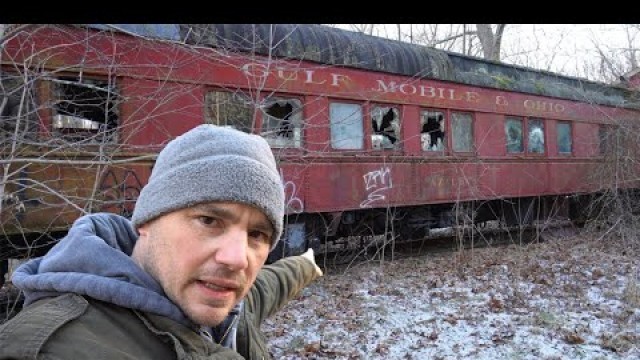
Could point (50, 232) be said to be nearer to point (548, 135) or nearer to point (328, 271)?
point (328, 271)

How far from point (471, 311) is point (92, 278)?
16.9ft

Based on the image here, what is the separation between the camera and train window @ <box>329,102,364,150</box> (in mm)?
7766

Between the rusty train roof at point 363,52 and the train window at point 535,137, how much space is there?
72 centimetres

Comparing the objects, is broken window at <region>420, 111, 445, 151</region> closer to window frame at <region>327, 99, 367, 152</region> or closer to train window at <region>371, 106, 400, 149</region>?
train window at <region>371, 106, 400, 149</region>

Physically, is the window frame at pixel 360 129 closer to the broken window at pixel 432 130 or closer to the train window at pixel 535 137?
the broken window at pixel 432 130

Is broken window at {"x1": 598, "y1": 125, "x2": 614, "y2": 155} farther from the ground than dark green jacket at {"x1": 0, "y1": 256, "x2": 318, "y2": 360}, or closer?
farther from the ground

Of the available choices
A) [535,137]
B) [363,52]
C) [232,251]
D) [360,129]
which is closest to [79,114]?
[360,129]

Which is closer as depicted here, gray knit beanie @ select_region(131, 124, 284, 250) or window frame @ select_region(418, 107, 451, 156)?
gray knit beanie @ select_region(131, 124, 284, 250)

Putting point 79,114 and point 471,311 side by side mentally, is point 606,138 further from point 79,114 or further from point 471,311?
point 79,114

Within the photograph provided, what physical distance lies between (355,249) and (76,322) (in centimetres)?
838

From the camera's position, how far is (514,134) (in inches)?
439

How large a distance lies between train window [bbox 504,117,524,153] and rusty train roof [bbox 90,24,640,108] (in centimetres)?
73

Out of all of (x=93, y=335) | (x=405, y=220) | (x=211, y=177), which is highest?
(x=211, y=177)

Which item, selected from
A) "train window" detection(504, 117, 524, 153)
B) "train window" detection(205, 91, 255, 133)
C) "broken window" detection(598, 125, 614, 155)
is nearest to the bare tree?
"broken window" detection(598, 125, 614, 155)
